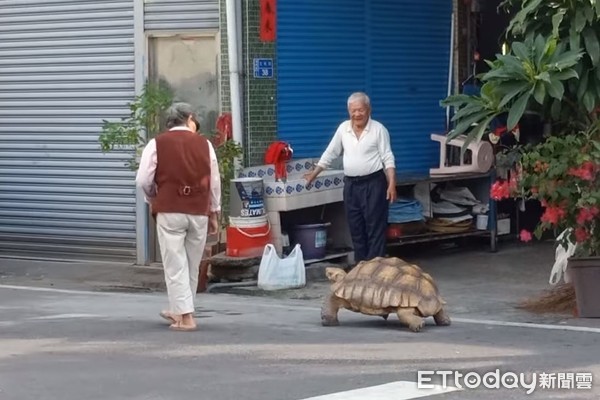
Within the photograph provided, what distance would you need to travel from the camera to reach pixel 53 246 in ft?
52.2

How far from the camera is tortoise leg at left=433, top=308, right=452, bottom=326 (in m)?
10.3

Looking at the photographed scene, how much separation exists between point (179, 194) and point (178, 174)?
6.0 inches

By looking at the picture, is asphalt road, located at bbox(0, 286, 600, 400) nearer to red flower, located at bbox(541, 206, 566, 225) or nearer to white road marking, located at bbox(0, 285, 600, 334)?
white road marking, located at bbox(0, 285, 600, 334)

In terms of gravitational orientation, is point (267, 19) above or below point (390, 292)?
above

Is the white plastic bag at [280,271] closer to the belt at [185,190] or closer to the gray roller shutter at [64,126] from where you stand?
the gray roller shutter at [64,126]

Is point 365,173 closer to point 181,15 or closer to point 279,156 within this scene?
point 279,156

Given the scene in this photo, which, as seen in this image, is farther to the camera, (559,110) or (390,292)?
(559,110)

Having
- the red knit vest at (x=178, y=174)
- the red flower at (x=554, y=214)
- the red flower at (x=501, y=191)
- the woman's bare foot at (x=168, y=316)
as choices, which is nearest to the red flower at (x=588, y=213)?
the red flower at (x=554, y=214)

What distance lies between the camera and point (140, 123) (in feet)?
45.4

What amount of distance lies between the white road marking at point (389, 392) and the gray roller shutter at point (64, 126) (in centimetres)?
760

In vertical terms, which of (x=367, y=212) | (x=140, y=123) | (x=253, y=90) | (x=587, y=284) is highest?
(x=253, y=90)

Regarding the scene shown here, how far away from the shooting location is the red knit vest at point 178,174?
10.1 metres

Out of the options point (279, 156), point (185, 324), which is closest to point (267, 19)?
point (279, 156)

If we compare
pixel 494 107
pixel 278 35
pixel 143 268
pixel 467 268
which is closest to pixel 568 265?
pixel 494 107
